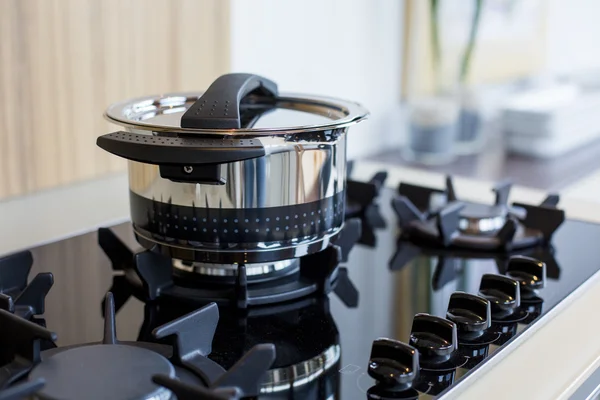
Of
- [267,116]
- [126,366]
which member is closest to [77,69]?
[267,116]

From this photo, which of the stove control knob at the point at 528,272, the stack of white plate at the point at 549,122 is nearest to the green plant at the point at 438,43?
the stack of white plate at the point at 549,122

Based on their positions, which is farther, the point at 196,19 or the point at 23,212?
the point at 196,19

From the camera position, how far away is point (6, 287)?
0.64 meters

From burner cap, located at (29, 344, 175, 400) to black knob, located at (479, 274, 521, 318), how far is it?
272mm

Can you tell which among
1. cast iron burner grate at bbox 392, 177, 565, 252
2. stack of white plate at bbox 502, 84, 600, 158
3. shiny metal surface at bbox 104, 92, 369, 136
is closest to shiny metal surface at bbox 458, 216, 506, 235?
cast iron burner grate at bbox 392, 177, 565, 252

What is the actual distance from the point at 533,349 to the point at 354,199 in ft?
1.36

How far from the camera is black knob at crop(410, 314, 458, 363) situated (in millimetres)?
521

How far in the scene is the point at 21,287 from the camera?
2.13 ft

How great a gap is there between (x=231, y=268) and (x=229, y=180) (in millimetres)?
102

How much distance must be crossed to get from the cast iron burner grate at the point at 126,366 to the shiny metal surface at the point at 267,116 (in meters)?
0.14

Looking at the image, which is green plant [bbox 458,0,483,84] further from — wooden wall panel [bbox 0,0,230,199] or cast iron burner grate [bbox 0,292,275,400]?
cast iron burner grate [bbox 0,292,275,400]

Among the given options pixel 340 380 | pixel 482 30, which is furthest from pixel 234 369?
pixel 482 30

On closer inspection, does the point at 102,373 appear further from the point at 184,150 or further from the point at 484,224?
the point at 484,224

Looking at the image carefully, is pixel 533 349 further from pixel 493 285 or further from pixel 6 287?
pixel 6 287
